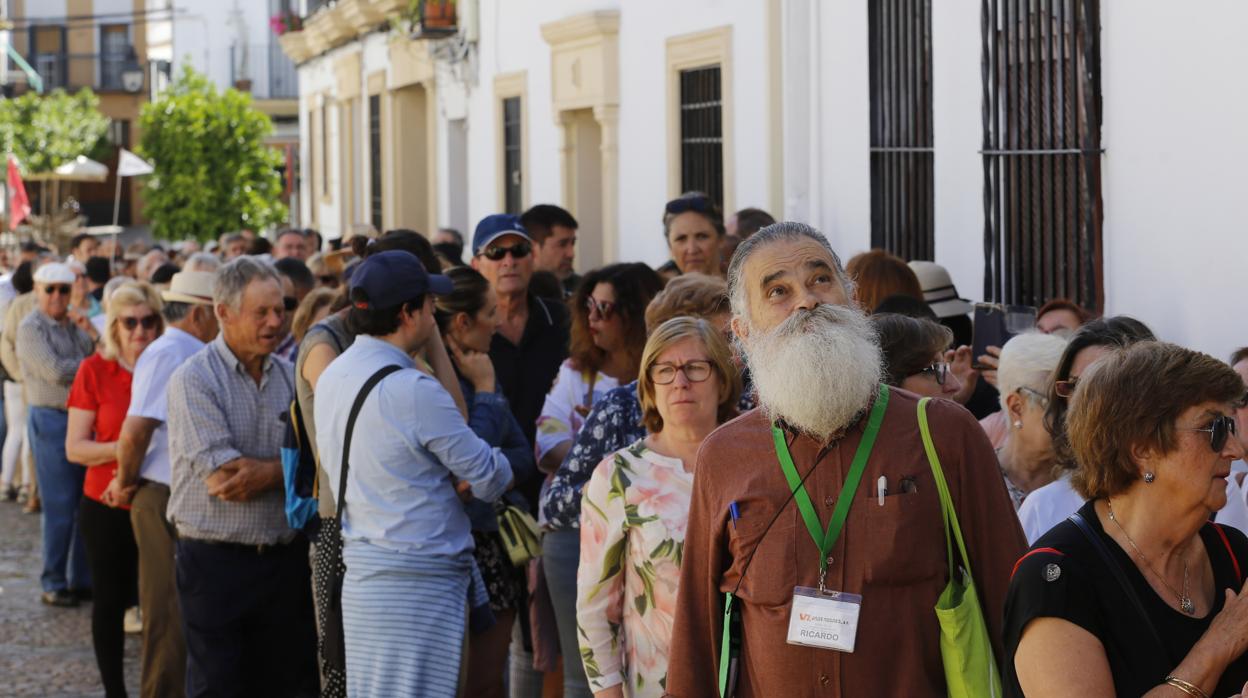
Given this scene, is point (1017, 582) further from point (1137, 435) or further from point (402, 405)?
point (402, 405)

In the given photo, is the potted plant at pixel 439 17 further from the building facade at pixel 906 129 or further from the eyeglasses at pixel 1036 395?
the eyeglasses at pixel 1036 395

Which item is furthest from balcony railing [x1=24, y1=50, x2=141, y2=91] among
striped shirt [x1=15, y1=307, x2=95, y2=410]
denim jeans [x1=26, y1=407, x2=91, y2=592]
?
denim jeans [x1=26, y1=407, x2=91, y2=592]

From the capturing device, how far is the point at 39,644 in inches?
370

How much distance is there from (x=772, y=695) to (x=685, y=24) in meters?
8.86

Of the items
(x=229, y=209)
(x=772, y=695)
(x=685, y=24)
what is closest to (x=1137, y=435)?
(x=772, y=695)

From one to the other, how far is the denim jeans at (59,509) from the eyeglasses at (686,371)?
20.4 ft

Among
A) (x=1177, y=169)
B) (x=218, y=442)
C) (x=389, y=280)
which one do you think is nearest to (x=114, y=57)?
(x=218, y=442)

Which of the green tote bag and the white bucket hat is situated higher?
the white bucket hat

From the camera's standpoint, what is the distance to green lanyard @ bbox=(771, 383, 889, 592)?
342 cm

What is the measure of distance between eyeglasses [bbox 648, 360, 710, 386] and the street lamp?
51.1m

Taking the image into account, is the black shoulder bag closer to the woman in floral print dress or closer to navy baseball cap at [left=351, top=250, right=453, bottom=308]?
navy baseball cap at [left=351, top=250, right=453, bottom=308]

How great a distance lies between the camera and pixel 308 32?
1061 inches

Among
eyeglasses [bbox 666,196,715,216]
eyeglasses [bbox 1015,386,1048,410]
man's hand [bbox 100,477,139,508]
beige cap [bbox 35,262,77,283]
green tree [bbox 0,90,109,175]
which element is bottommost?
man's hand [bbox 100,477,139,508]

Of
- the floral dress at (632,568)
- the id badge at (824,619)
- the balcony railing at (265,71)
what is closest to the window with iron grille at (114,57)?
the balcony railing at (265,71)
